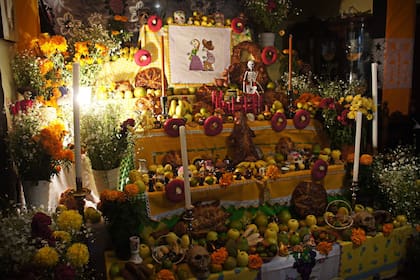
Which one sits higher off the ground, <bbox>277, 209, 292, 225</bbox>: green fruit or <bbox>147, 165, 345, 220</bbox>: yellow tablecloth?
<bbox>147, 165, 345, 220</bbox>: yellow tablecloth

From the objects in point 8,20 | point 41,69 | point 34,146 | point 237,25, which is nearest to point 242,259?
point 34,146

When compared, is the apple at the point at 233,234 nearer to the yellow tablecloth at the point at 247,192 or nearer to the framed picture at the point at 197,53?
the yellow tablecloth at the point at 247,192

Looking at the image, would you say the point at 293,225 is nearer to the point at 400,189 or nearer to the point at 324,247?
the point at 324,247

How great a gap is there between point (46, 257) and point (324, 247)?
6.47ft

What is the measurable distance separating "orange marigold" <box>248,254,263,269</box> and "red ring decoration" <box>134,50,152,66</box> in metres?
2.53

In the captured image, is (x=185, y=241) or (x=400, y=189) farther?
(x=400, y=189)

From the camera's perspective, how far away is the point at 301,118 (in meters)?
4.20

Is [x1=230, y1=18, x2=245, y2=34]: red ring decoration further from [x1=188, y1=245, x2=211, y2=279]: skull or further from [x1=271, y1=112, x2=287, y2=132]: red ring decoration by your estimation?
[x1=188, y1=245, x2=211, y2=279]: skull

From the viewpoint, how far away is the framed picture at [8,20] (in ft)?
9.73

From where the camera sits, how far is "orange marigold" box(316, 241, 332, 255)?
2990mm

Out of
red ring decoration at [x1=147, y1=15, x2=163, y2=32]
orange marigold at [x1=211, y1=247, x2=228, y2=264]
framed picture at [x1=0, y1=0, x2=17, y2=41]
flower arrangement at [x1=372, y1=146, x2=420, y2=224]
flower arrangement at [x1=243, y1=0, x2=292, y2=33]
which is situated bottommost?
orange marigold at [x1=211, y1=247, x2=228, y2=264]

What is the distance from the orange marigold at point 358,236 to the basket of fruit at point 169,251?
1304 mm

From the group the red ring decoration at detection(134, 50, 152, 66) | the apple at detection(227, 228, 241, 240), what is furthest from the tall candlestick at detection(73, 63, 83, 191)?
the red ring decoration at detection(134, 50, 152, 66)

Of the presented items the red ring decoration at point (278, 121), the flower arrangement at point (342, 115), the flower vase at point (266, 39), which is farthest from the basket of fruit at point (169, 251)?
the flower vase at point (266, 39)
